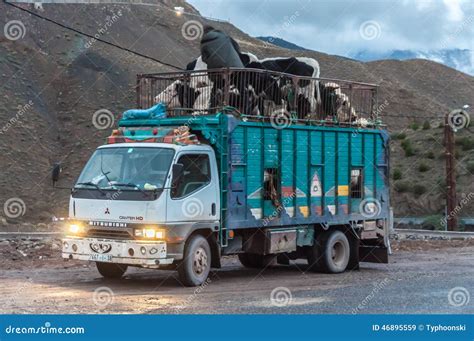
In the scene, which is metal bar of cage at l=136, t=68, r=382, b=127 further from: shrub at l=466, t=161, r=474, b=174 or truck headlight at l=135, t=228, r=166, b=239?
shrub at l=466, t=161, r=474, b=174

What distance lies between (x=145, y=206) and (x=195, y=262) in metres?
1.37

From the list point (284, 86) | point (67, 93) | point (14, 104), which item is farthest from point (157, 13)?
point (284, 86)

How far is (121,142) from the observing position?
1412 centimetres

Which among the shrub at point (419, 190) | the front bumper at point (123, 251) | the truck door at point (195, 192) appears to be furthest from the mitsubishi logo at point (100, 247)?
the shrub at point (419, 190)

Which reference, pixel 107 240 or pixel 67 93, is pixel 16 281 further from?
pixel 67 93

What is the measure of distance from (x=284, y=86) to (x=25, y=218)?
2513 centimetres

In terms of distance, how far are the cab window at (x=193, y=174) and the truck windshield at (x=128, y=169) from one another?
329mm

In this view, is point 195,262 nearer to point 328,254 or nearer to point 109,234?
point 109,234

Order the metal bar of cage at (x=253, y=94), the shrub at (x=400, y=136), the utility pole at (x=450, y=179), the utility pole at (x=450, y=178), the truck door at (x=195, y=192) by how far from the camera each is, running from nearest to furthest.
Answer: the truck door at (x=195, y=192) < the metal bar of cage at (x=253, y=94) < the utility pole at (x=450, y=178) < the utility pole at (x=450, y=179) < the shrub at (x=400, y=136)

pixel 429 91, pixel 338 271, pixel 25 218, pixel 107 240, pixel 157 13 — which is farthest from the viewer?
pixel 429 91

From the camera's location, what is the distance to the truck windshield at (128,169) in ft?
42.9

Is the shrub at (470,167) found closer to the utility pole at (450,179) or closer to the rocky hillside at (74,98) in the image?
the rocky hillside at (74,98)

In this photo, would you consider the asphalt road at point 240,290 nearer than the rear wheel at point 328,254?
Yes

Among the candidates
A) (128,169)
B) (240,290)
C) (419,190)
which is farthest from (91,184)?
(419,190)
